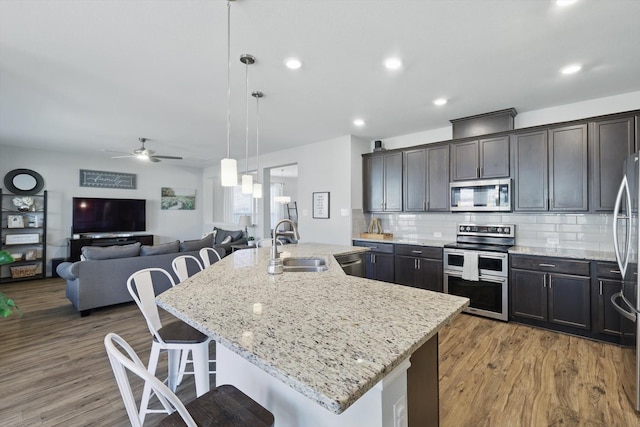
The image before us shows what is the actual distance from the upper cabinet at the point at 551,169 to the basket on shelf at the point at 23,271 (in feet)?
27.2

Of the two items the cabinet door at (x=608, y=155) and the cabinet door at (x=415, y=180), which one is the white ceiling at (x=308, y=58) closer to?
the cabinet door at (x=608, y=155)

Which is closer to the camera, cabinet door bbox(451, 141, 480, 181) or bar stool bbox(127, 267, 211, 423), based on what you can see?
bar stool bbox(127, 267, 211, 423)

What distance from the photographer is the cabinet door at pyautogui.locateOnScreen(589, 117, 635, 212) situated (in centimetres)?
300

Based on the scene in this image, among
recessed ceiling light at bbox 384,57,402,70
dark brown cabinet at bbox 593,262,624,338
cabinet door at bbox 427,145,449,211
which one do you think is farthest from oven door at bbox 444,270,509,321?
recessed ceiling light at bbox 384,57,402,70

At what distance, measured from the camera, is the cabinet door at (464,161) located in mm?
3928

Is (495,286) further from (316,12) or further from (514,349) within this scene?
(316,12)

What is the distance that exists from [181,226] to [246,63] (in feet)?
21.6

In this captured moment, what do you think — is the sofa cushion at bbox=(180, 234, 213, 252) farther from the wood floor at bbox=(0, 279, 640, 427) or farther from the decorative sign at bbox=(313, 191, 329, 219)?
the decorative sign at bbox=(313, 191, 329, 219)

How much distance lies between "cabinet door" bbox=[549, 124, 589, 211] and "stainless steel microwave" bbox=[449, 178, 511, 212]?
1.47ft

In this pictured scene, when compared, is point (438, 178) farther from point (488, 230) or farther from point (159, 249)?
point (159, 249)

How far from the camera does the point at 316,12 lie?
190 centimetres

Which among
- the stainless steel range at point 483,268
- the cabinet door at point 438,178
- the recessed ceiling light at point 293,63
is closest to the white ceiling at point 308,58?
the recessed ceiling light at point 293,63

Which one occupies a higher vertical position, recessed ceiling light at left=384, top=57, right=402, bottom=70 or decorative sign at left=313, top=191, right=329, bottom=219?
recessed ceiling light at left=384, top=57, right=402, bottom=70

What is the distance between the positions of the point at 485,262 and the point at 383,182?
194cm
